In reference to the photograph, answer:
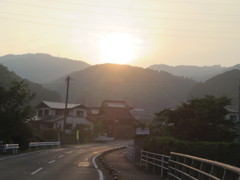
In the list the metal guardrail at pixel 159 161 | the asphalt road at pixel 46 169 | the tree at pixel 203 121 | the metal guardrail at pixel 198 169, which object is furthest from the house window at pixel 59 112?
the metal guardrail at pixel 198 169

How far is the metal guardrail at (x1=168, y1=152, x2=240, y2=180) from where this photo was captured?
731 centimetres

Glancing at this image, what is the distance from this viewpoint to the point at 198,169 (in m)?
10.1

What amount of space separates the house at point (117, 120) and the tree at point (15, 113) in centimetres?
3524

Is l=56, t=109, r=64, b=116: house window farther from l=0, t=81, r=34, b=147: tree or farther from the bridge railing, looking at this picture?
the bridge railing

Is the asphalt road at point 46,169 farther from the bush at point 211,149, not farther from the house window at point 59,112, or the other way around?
the house window at point 59,112

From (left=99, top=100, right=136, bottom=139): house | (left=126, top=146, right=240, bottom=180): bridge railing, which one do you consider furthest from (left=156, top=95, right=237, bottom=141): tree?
(left=99, top=100, right=136, bottom=139): house

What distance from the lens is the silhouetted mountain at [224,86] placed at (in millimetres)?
94750

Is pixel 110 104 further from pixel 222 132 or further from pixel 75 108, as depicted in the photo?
pixel 222 132

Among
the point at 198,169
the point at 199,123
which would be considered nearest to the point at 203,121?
the point at 199,123

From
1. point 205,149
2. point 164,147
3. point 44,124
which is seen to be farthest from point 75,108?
point 205,149

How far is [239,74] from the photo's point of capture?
305ft

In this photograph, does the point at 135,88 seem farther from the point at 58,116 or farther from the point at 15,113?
the point at 15,113

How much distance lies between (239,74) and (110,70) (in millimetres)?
103036

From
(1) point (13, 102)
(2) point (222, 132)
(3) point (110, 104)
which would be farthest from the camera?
(3) point (110, 104)
